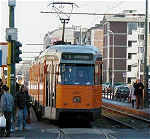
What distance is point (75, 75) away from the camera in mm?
18781

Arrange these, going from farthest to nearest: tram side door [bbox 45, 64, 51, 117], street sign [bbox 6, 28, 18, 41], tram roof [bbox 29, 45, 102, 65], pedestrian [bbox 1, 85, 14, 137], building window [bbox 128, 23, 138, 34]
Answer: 1. building window [bbox 128, 23, 138, 34]
2. tram side door [bbox 45, 64, 51, 117]
3. tram roof [bbox 29, 45, 102, 65]
4. street sign [bbox 6, 28, 18, 41]
5. pedestrian [bbox 1, 85, 14, 137]

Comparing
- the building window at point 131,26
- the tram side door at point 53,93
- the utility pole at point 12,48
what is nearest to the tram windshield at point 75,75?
the tram side door at point 53,93

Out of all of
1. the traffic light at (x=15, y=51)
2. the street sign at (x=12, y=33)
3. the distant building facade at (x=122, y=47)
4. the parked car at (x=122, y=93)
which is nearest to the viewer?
the traffic light at (x=15, y=51)

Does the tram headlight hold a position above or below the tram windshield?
below

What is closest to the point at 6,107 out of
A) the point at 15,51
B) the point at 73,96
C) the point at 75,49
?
the point at 15,51

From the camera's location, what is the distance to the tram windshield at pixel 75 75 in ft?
61.5

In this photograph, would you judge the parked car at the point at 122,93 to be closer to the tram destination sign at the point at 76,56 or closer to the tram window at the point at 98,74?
the tram window at the point at 98,74

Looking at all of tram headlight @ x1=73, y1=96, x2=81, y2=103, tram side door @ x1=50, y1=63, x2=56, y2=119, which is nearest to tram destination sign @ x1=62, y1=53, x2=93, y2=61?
tram side door @ x1=50, y1=63, x2=56, y2=119

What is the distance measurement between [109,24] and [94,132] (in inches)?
2920

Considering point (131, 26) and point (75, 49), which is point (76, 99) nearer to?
point (75, 49)

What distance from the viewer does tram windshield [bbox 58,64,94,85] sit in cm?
1873

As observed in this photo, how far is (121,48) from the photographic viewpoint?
91.1m

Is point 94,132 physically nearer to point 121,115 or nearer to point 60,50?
point 60,50

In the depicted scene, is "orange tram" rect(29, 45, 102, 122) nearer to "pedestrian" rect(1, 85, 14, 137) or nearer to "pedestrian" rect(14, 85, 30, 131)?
"pedestrian" rect(14, 85, 30, 131)
